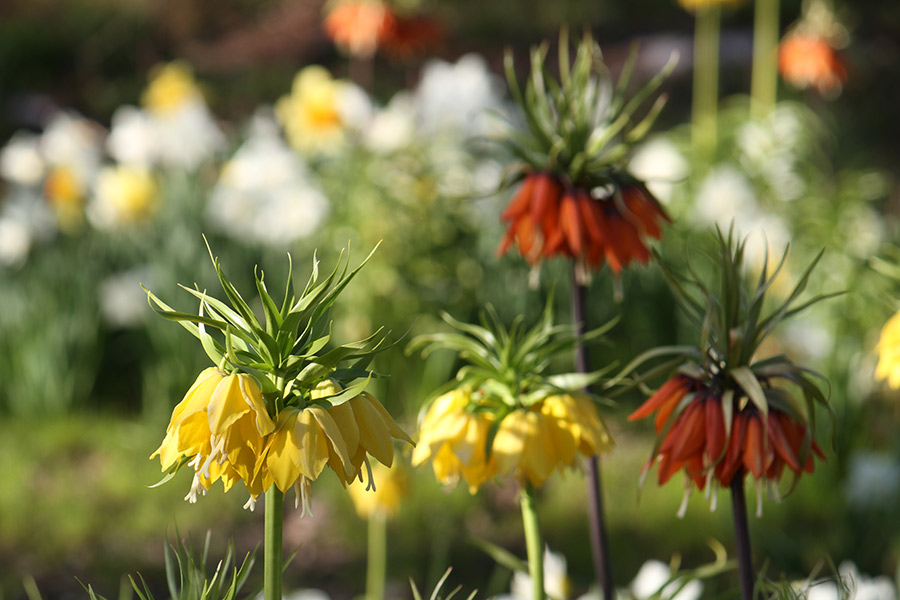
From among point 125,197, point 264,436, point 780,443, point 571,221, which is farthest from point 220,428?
point 125,197

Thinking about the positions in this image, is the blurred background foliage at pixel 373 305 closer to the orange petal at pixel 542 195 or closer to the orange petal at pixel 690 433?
the orange petal at pixel 542 195

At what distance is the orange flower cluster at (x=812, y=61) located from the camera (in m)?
4.89

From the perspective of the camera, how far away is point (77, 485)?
342 centimetres

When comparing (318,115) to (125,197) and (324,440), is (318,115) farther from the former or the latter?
(324,440)

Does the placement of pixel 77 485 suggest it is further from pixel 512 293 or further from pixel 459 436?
pixel 459 436

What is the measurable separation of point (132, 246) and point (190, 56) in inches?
339

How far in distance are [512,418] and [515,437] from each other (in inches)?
1.2

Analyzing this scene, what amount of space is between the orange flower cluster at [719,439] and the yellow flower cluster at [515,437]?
0.27 ft

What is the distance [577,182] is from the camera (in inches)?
66.0

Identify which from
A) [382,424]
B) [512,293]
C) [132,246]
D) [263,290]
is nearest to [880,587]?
[382,424]

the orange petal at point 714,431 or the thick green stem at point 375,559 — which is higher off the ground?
the orange petal at point 714,431

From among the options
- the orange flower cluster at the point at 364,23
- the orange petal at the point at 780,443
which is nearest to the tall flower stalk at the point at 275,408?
the orange petal at the point at 780,443

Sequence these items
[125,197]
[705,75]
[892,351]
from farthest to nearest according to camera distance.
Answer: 1. [705,75]
2. [125,197]
3. [892,351]

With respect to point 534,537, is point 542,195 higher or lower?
higher
